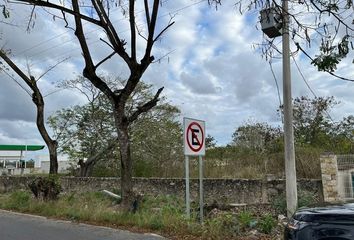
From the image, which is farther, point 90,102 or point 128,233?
point 90,102

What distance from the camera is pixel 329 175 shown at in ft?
52.9

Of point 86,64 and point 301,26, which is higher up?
point 86,64

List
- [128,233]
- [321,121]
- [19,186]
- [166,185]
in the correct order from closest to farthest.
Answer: [128,233] < [166,185] < [19,186] < [321,121]

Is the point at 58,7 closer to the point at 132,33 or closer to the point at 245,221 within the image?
the point at 132,33

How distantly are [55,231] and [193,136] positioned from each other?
4.23 meters

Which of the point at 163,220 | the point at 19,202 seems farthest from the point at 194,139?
the point at 19,202

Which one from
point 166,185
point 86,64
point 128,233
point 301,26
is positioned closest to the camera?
point 301,26

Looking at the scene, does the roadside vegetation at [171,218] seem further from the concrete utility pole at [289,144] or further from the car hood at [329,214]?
the car hood at [329,214]

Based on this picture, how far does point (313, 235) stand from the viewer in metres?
5.51

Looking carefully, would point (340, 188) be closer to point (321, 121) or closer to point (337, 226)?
point (337, 226)

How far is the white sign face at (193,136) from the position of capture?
425 inches

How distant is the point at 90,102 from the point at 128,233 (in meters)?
17.6

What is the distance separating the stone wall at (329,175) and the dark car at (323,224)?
418 inches

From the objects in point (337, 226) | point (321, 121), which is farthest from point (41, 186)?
point (321, 121)
